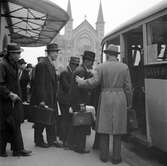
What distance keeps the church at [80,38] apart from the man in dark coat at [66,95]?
71047mm

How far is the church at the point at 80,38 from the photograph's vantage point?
3068 inches

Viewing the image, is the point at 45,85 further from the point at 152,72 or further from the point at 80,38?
the point at 80,38

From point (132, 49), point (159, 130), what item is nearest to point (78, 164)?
point (159, 130)

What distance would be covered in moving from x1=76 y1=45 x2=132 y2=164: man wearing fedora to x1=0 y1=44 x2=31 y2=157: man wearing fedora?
117 cm

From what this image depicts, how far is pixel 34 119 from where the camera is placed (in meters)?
5.81

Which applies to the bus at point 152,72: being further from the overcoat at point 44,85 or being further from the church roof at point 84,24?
the church roof at point 84,24

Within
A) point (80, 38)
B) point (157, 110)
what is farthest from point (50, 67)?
point (80, 38)

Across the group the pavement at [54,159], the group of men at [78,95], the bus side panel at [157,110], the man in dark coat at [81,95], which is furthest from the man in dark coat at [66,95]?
the bus side panel at [157,110]

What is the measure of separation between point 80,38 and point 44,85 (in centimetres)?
7525

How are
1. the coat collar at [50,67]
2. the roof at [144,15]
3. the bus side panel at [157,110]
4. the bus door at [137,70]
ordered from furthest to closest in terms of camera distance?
the bus door at [137,70]
the coat collar at [50,67]
the roof at [144,15]
the bus side panel at [157,110]

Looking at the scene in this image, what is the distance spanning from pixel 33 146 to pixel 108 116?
174 centimetres

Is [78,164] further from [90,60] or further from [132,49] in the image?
[132,49]

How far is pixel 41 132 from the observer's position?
614cm

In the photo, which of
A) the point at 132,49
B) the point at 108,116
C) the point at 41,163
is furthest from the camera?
the point at 132,49
